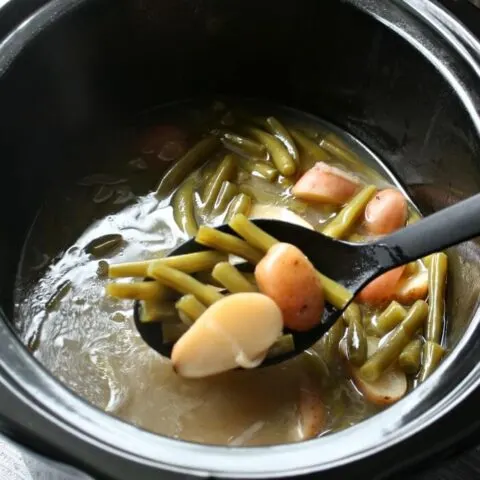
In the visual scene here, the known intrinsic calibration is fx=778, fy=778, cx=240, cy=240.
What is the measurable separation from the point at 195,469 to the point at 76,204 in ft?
2.46

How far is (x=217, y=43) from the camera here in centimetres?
153

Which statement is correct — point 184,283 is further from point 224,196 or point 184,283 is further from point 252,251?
point 224,196

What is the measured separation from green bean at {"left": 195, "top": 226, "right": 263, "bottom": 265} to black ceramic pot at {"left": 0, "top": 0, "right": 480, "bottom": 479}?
1.07ft

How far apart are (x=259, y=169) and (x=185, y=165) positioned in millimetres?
140

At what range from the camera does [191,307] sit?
1092 millimetres

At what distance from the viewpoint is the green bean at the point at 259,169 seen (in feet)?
4.75

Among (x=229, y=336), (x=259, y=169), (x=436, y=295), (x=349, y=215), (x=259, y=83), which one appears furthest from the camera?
(x=259, y=83)

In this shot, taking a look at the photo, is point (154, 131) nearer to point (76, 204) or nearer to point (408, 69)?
point (76, 204)

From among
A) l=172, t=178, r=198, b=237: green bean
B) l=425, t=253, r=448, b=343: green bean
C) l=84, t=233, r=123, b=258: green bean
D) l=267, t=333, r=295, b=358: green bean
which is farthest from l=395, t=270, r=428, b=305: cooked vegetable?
l=84, t=233, r=123, b=258: green bean

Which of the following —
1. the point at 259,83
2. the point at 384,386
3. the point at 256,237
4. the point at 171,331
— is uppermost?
the point at 259,83

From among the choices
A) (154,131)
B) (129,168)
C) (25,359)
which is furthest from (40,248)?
(25,359)

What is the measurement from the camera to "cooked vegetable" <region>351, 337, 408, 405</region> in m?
1.15

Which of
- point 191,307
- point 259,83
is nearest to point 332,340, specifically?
point 191,307

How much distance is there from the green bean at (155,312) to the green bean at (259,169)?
41cm
